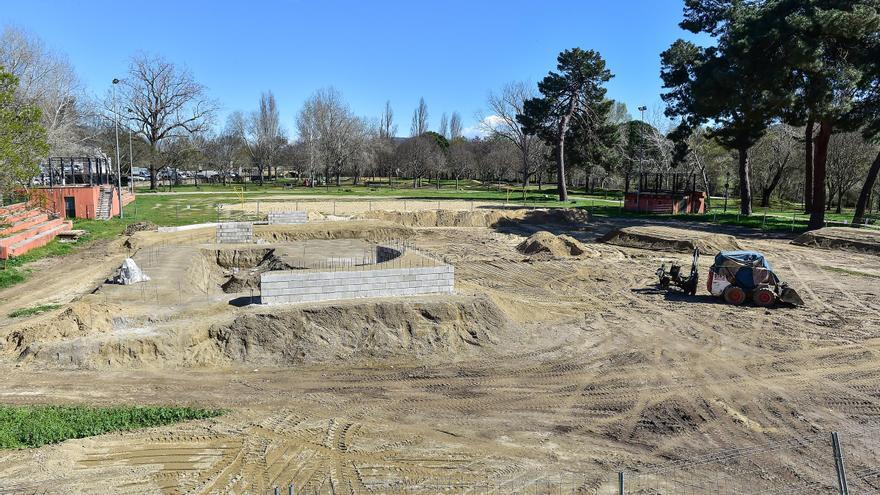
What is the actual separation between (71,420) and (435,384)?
638cm

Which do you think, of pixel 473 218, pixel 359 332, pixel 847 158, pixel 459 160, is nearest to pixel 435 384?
pixel 359 332

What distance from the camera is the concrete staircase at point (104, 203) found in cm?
3728

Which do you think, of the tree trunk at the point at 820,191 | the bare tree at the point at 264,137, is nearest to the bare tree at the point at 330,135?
the bare tree at the point at 264,137

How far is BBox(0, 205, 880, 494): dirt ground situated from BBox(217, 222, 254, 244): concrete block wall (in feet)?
24.0

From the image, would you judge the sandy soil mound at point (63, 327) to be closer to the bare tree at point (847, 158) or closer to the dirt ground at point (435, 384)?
the dirt ground at point (435, 384)

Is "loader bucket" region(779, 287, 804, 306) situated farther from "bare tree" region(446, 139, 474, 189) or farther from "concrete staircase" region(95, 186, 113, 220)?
"bare tree" region(446, 139, 474, 189)

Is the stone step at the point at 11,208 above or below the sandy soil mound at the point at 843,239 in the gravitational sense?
above

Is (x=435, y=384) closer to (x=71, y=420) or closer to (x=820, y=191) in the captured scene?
(x=71, y=420)

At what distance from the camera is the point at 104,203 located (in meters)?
37.8

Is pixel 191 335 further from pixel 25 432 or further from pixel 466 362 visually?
pixel 466 362

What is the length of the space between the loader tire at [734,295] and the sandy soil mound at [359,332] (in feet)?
26.5

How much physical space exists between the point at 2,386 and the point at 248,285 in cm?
849

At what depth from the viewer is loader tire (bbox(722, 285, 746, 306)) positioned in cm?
1819

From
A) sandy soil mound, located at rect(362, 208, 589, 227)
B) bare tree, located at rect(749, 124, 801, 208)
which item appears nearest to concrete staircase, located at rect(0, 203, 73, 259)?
sandy soil mound, located at rect(362, 208, 589, 227)
